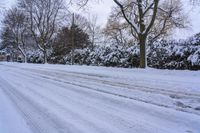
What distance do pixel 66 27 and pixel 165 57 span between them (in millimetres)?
25230

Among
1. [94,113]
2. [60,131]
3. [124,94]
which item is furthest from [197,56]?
[60,131]

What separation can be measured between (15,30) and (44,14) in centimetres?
1477

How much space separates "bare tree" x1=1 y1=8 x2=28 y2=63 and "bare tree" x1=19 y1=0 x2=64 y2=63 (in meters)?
6.50

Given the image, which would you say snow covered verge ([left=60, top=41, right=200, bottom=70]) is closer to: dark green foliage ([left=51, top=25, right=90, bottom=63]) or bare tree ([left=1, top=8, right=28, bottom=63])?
dark green foliage ([left=51, top=25, right=90, bottom=63])

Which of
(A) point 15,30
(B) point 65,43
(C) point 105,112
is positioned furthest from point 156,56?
(A) point 15,30

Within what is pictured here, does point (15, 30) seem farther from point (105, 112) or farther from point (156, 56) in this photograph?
point (105, 112)

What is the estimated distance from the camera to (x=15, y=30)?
187 ft

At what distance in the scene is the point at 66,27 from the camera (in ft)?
142

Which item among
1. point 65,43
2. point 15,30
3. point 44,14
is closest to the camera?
point 65,43

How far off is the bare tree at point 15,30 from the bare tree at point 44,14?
6501 millimetres

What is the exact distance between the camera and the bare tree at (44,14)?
144 ft

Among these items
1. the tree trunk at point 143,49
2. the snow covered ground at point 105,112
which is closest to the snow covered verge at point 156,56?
the tree trunk at point 143,49

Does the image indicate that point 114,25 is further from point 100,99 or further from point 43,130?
point 43,130

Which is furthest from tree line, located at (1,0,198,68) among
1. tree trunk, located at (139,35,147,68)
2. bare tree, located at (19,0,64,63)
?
tree trunk, located at (139,35,147,68)
